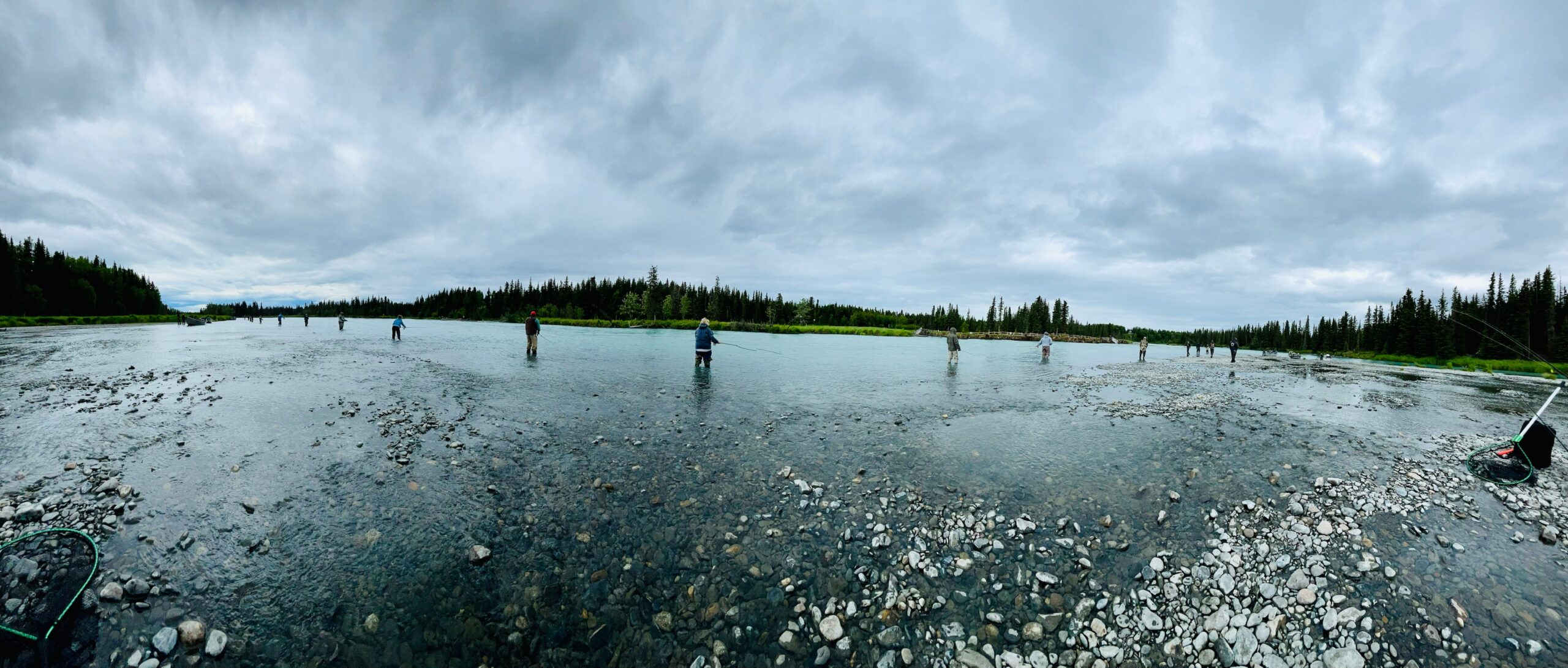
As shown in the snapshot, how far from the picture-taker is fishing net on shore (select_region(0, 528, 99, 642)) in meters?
4.71

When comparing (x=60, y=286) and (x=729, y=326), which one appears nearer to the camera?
(x=60, y=286)

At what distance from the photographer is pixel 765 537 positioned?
7.03 meters

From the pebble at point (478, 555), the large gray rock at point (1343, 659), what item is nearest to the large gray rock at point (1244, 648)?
the large gray rock at point (1343, 659)

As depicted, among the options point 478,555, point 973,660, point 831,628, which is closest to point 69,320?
point 478,555

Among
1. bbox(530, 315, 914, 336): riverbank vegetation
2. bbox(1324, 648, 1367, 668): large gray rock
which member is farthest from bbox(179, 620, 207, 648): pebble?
bbox(530, 315, 914, 336): riverbank vegetation

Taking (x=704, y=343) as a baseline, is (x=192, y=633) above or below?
below

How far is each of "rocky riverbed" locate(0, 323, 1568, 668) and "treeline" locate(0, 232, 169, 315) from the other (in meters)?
140

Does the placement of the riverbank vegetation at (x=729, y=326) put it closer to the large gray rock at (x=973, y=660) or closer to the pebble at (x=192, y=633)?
the pebble at (x=192, y=633)

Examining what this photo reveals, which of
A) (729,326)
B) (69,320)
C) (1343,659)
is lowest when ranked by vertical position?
(69,320)

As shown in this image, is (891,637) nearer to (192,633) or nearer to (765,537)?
(765,537)

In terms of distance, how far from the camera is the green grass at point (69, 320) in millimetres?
75875

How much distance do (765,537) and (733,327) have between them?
6700 inches

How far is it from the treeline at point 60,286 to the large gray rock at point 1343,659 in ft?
538

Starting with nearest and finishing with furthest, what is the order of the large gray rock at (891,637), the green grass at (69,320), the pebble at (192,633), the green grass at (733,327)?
the pebble at (192,633), the large gray rock at (891,637), the green grass at (69,320), the green grass at (733,327)
